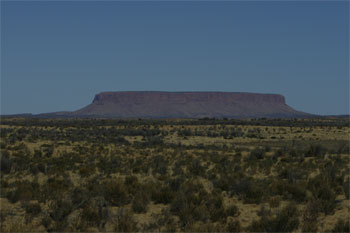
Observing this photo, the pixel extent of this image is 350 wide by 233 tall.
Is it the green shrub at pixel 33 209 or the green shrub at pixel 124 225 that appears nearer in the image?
the green shrub at pixel 124 225

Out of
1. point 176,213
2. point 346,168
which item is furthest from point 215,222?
point 346,168

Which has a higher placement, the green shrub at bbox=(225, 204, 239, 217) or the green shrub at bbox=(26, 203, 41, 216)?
the green shrub at bbox=(26, 203, 41, 216)

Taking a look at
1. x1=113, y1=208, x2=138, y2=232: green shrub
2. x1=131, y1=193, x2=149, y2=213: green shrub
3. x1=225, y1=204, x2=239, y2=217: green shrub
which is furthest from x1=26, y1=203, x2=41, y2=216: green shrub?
x1=225, y1=204, x2=239, y2=217: green shrub

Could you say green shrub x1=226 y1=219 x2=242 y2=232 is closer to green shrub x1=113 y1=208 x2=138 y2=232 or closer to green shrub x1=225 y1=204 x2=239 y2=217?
green shrub x1=225 y1=204 x2=239 y2=217

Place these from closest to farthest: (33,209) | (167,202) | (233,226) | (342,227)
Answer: (342,227)
(233,226)
(33,209)
(167,202)

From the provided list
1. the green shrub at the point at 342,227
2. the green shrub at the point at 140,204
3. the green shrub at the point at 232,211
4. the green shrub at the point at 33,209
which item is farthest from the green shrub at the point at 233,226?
the green shrub at the point at 33,209

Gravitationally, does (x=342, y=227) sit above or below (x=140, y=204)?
below

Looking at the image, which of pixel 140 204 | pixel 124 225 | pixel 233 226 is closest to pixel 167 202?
pixel 140 204

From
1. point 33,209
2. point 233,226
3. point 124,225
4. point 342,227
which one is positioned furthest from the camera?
point 33,209

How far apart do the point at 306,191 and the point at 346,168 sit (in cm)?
824

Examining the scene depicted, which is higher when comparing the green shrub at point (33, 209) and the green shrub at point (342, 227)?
the green shrub at point (33, 209)

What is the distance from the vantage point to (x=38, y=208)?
11.6 m

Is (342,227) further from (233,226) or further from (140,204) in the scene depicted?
(140,204)

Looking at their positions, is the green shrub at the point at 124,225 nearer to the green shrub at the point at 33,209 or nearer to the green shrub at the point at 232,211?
the green shrub at the point at 33,209
